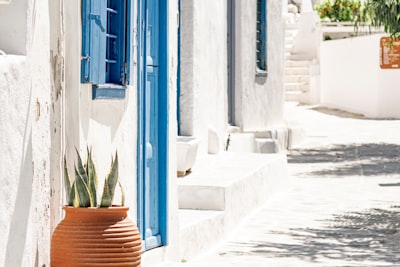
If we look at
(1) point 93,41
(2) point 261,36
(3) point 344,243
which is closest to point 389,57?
(2) point 261,36

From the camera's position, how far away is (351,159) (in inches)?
757

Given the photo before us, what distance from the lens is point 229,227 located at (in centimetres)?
1080

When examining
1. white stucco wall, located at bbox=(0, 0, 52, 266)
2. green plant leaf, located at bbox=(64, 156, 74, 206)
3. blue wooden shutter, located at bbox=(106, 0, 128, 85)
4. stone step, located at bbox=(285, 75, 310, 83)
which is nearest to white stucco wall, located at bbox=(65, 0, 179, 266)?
blue wooden shutter, located at bbox=(106, 0, 128, 85)

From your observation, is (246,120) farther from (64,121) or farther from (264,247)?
(64,121)

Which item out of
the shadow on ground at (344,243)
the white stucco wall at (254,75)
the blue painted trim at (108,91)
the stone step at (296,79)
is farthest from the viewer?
the stone step at (296,79)

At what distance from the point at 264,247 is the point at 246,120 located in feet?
24.7

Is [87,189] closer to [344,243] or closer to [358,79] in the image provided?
[344,243]

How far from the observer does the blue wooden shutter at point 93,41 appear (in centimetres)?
611

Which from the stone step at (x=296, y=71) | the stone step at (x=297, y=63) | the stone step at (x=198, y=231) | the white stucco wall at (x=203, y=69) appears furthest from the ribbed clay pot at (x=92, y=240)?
the stone step at (x=297, y=63)

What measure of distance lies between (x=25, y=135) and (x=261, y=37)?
44.2ft

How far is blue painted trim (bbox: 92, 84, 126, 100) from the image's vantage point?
6402mm

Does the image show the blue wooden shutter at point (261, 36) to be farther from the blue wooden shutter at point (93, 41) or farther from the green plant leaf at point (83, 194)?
the green plant leaf at point (83, 194)

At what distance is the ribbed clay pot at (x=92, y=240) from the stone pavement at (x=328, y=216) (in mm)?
2692

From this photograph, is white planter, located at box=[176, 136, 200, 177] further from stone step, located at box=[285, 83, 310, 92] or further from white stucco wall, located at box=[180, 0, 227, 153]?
stone step, located at box=[285, 83, 310, 92]
